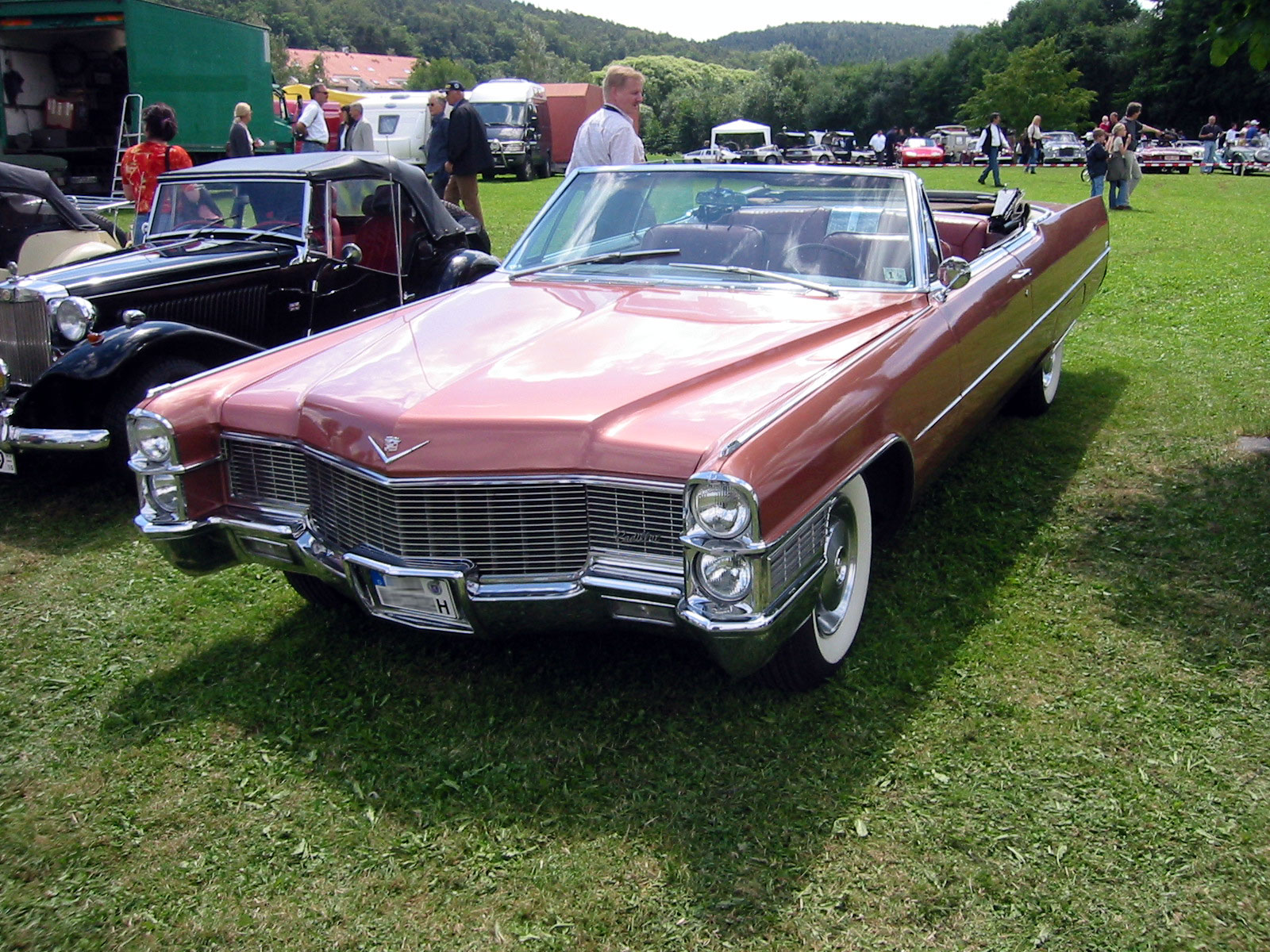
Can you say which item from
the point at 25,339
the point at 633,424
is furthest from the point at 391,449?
the point at 25,339

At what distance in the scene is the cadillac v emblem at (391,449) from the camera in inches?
108

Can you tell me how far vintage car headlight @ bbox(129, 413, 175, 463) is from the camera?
126 inches

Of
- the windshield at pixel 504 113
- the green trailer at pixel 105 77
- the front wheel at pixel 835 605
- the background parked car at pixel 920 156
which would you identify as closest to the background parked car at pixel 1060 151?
the background parked car at pixel 920 156

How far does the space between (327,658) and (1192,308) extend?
7.72m

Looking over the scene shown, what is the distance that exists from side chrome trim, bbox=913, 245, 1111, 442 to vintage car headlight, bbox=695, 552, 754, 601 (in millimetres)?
1168

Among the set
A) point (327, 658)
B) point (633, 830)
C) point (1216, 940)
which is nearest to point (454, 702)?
point (327, 658)

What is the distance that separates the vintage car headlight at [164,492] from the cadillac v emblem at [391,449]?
83 cm

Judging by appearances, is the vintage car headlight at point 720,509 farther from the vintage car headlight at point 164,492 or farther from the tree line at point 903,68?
the tree line at point 903,68

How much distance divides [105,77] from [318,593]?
1389 cm

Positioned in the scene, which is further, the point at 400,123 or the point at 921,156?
the point at 921,156

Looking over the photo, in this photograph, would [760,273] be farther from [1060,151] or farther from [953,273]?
[1060,151]

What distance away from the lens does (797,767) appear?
280cm

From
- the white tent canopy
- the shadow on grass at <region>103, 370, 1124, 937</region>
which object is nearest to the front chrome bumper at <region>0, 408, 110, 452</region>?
the shadow on grass at <region>103, 370, 1124, 937</region>

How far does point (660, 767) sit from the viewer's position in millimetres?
2826
